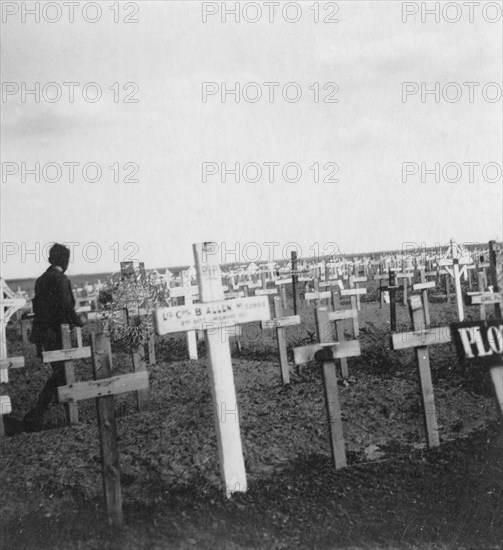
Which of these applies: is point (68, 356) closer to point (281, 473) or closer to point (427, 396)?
point (281, 473)

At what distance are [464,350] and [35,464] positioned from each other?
438 centimetres

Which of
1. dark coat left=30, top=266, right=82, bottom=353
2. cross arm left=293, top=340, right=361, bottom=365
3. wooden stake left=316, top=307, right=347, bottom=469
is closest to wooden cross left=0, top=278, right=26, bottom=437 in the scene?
dark coat left=30, top=266, right=82, bottom=353

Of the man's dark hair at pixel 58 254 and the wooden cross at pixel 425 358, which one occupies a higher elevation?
the man's dark hair at pixel 58 254

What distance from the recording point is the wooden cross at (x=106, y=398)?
3.88 m

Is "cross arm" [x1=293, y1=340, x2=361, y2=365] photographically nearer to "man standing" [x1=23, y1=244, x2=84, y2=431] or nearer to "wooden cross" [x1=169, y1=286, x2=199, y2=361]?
"man standing" [x1=23, y1=244, x2=84, y2=431]

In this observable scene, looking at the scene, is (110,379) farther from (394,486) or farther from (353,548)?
(394,486)

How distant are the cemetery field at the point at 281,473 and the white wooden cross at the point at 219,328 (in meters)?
0.08

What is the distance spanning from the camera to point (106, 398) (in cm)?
407

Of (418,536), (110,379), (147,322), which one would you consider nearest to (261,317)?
(110,379)

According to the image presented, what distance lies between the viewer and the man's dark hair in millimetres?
7293

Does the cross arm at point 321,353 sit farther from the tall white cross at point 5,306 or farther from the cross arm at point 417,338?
the tall white cross at point 5,306

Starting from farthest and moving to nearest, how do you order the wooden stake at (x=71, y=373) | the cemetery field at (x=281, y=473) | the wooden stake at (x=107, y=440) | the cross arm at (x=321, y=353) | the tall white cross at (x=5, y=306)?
1. the wooden stake at (x=71, y=373)
2. the tall white cross at (x=5, y=306)
3. the cross arm at (x=321, y=353)
4. the wooden stake at (x=107, y=440)
5. the cemetery field at (x=281, y=473)

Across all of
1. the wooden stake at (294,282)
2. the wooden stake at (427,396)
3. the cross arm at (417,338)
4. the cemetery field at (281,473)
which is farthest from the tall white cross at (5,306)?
the wooden stake at (294,282)

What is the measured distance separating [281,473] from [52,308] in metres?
4.11
